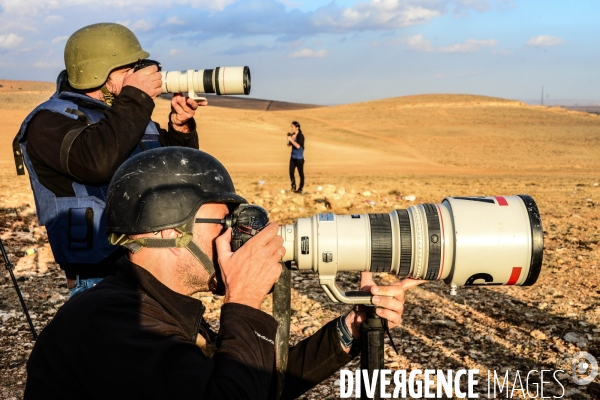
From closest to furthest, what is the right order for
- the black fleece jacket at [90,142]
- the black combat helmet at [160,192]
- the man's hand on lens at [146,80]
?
1. the black combat helmet at [160,192]
2. the black fleece jacket at [90,142]
3. the man's hand on lens at [146,80]

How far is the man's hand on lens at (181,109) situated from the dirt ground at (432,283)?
7.06 feet

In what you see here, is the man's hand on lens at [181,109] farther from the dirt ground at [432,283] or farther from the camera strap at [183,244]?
the dirt ground at [432,283]

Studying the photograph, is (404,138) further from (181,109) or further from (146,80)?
(146,80)

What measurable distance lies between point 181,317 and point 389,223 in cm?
89

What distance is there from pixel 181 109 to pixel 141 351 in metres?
2.28

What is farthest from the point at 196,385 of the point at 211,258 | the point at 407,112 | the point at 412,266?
the point at 407,112

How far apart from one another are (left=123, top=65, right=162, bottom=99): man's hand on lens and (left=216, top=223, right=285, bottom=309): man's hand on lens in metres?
1.54

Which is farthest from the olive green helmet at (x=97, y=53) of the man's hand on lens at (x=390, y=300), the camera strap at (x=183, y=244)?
the man's hand on lens at (x=390, y=300)

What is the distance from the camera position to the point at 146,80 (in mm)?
3420

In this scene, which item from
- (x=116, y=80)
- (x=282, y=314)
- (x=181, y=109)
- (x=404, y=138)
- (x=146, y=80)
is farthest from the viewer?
(x=404, y=138)

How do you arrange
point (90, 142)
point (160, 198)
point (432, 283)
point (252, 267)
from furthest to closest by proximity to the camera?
1. point (432, 283)
2. point (90, 142)
3. point (160, 198)
4. point (252, 267)

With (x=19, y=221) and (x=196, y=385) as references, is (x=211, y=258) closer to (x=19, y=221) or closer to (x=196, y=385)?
(x=196, y=385)

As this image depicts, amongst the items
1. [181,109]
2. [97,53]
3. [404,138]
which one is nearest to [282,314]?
[181,109]

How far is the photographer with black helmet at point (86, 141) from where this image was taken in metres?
3.07
